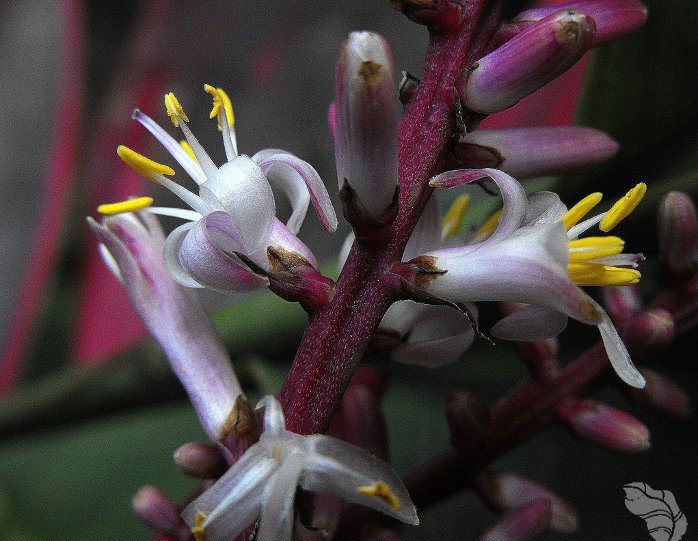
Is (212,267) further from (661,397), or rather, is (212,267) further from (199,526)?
(661,397)

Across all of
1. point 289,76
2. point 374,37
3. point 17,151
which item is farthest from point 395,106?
point 17,151

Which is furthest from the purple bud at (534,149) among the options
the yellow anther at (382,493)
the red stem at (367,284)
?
the yellow anther at (382,493)

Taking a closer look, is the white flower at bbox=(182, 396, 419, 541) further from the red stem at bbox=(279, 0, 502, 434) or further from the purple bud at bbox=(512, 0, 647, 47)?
the purple bud at bbox=(512, 0, 647, 47)

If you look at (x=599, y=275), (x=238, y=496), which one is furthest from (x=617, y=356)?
(x=238, y=496)

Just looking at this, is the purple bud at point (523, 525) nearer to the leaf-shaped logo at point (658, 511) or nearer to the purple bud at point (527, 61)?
the leaf-shaped logo at point (658, 511)

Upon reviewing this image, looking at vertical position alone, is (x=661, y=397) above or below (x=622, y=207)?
below

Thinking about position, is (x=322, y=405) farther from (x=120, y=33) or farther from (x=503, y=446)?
(x=120, y=33)
